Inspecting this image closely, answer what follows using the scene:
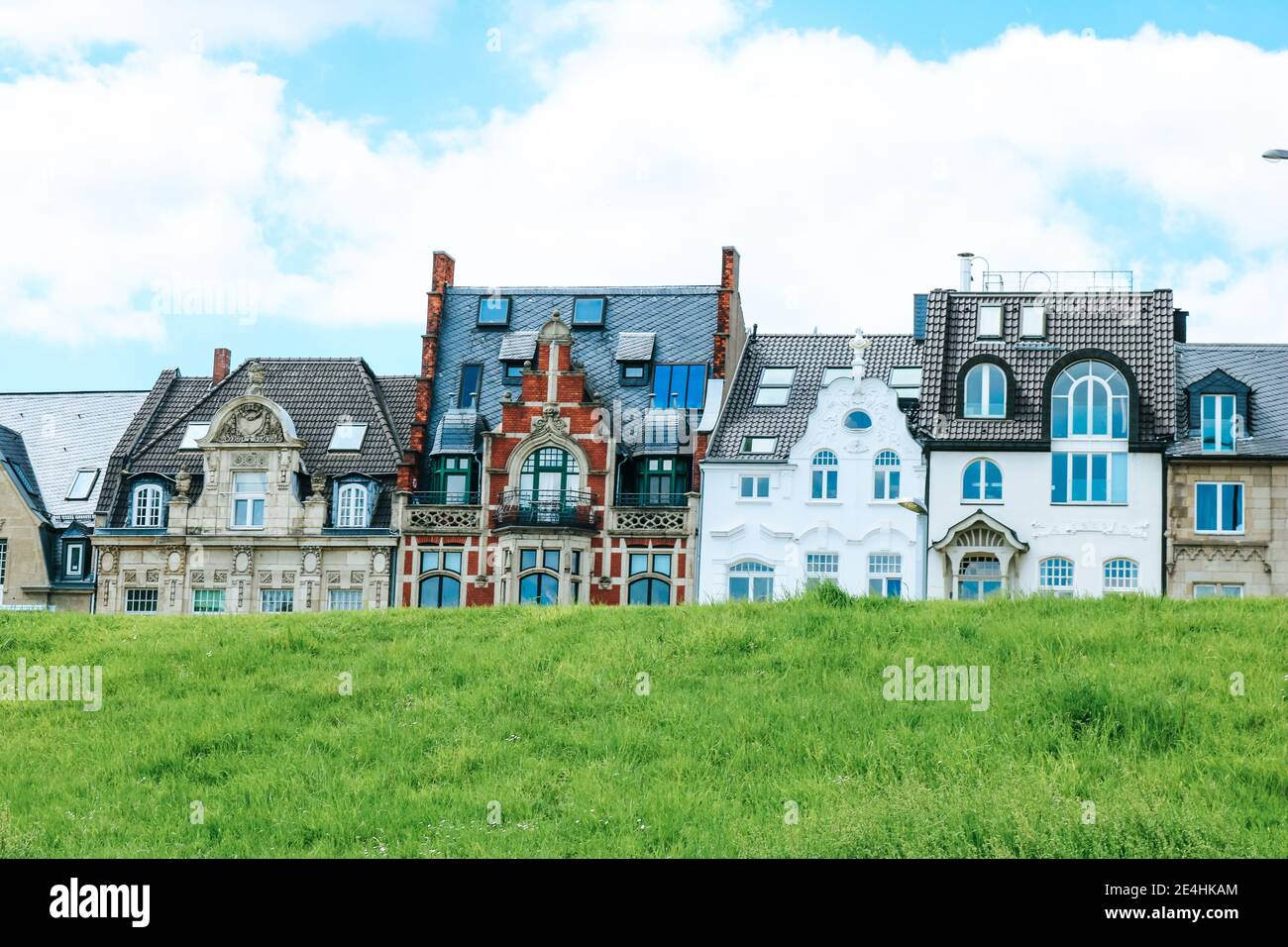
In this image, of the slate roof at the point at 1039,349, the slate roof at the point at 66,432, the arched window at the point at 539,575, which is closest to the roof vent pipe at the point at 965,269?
the slate roof at the point at 1039,349

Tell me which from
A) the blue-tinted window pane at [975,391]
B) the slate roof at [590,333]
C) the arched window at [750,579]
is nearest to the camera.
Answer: the blue-tinted window pane at [975,391]

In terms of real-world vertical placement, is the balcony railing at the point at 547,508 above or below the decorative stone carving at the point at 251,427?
below

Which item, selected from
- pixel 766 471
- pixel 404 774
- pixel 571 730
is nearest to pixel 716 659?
pixel 571 730

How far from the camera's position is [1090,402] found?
48.8 metres

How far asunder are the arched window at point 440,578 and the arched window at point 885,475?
43.3ft

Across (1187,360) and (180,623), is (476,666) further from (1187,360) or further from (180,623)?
(1187,360)

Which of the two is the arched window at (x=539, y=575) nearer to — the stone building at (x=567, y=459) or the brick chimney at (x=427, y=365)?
the stone building at (x=567, y=459)

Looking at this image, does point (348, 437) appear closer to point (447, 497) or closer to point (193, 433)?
point (447, 497)

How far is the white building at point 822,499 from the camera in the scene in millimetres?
49500

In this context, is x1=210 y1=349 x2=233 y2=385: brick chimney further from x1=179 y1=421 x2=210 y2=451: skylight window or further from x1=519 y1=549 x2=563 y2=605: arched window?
x1=519 y1=549 x2=563 y2=605: arched window

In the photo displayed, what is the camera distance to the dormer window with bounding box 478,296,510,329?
190ft
